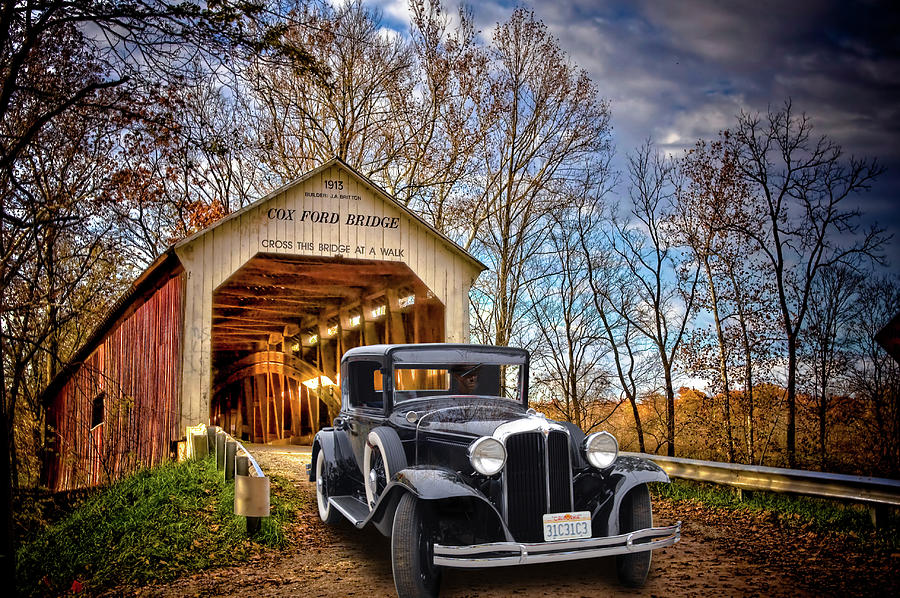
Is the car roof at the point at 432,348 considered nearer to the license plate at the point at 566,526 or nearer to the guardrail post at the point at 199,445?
the license plate at the point at 566,526

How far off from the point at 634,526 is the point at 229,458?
17.3 feet

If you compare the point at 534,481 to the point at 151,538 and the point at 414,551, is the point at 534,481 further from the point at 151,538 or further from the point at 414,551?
the point at 151,538

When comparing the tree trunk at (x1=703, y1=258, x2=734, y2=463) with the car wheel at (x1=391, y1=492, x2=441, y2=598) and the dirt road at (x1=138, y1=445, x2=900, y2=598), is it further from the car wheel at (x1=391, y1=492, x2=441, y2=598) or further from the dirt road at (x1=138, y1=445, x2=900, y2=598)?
the car wheel at (x1=391, y1=492, x2=441, y2=598)

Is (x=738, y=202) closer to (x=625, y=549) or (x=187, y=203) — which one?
Answer: (x=625, y=549)

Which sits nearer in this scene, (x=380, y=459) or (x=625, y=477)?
(x=625, y=477)

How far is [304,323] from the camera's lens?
20.0 meters

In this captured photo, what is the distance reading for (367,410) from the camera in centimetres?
660

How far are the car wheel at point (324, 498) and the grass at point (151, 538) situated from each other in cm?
42

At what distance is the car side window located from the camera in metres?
7.16

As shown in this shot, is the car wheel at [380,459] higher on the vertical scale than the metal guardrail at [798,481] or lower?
higher

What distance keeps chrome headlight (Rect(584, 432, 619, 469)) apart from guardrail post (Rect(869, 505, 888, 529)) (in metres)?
2.82

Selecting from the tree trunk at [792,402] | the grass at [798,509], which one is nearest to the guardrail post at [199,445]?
the grass at [798,509]

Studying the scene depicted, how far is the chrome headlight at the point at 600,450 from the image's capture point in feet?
16.9

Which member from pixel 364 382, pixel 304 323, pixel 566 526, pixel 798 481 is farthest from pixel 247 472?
pixel 304 323
